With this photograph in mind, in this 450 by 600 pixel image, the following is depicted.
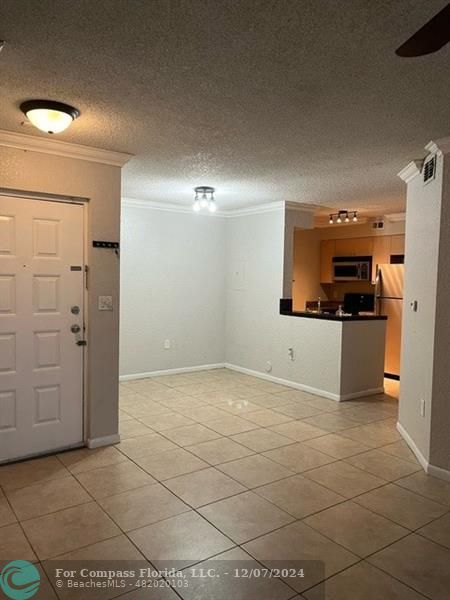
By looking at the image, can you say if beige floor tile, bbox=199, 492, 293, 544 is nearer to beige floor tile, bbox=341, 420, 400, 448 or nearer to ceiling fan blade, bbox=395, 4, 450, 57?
beige floor tile, bbox=341, 420, 400, 448

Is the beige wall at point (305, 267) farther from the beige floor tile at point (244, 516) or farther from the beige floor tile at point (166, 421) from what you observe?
the beige floor tile at point (244, 516)

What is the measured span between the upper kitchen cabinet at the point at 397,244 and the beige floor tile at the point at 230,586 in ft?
17.5

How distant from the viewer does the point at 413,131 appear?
288 centimetres

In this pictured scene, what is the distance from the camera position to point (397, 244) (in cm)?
648

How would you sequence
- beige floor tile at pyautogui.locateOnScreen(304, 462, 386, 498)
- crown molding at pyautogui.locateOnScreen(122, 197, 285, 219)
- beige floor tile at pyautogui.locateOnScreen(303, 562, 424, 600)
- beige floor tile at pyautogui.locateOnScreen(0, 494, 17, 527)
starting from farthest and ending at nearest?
crown molding at pyautogui.locateOnScreen(122, 197, 285, 219) < beige floor tile at pyautogui.locateOnScreen(304, 462, 386, 498) < beige floor tile at pyautogui.locateOnScreen(0, 494, 17, 527) < beige floor tile at pyautogui.locateOnScreen(303, 562, 424, 600)

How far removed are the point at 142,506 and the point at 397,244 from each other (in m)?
5.32

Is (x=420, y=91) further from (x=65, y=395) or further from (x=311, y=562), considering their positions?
(x=65, y=395)

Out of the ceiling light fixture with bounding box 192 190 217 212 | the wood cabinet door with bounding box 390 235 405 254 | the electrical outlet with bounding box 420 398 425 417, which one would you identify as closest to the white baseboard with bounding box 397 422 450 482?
the electrical outlet with bounding box 420 398 425 417

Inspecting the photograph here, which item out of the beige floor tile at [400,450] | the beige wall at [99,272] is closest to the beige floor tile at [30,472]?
the beige wall at [99,272]

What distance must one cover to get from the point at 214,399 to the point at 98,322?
201 centimetres

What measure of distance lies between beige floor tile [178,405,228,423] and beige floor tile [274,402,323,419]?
624 millimetres

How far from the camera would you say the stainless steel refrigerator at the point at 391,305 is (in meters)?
6.29

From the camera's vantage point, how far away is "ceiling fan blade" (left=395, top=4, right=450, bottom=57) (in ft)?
3.76

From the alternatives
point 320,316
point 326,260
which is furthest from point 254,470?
point 326,260
